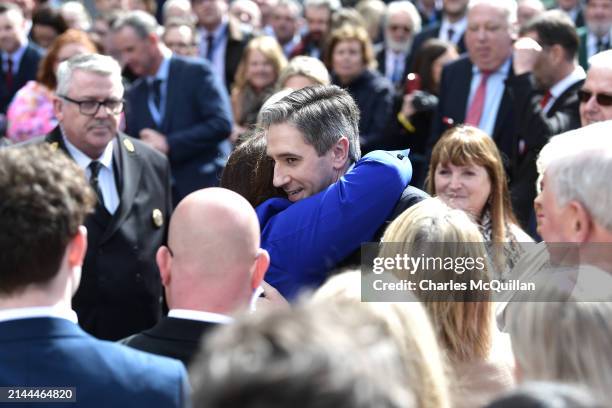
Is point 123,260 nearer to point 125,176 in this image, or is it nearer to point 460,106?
point 125,176

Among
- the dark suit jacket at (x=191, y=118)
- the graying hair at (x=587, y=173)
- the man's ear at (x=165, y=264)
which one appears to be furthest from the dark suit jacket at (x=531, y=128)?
the man's ear at (x=165, y=264)

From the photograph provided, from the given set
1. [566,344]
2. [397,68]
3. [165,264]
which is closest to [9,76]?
[397,68]

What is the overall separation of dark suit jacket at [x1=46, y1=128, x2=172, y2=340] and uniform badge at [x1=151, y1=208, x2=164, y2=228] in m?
0.01

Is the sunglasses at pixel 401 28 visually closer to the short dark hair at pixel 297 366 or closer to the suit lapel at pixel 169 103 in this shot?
the suit lapel at pixel 169 103

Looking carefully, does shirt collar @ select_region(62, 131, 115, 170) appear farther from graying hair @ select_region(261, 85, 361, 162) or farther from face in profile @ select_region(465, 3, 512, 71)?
face in profile @ select_region(465, 3, 512, 71)

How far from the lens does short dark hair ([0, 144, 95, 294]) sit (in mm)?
2322

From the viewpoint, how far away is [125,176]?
16.9 feet

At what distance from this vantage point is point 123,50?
7852 mm

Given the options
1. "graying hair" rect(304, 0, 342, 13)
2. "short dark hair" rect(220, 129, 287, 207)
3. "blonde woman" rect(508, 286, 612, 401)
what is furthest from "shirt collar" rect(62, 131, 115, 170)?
"graying hair" rect(304, 0, 342, 13)

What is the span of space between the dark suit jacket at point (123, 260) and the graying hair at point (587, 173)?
2606 mm

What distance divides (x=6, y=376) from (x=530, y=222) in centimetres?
410

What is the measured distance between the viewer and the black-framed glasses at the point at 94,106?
5.16 metres

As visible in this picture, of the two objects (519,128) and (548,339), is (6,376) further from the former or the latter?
(519,128)

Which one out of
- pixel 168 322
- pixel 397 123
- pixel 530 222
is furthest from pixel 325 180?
pixel 397 123
